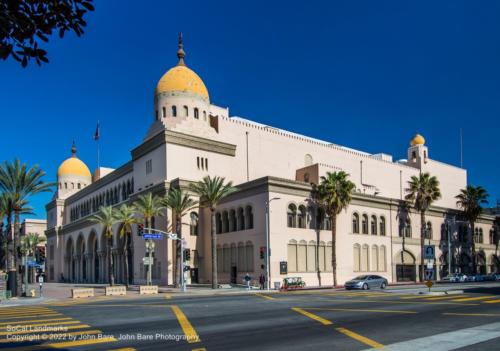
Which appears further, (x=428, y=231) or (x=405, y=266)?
(x=428, y=231)

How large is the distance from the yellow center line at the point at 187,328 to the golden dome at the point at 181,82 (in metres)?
45.9

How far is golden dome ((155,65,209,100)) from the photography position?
66375 mm

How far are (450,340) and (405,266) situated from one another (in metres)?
59.0

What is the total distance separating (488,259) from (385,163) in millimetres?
24373

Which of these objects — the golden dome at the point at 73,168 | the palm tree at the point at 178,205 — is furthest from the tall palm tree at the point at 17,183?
the golden dome at the point at 73,168

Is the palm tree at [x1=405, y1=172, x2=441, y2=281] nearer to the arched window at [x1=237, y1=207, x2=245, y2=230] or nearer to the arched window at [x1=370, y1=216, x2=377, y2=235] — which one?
the arched window at [x1=370, y1=216, x2=377, y2=235]

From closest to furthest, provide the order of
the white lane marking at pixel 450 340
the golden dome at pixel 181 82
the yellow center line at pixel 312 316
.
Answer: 1. the white lane marking at pixel 450 340
2. the yellow center line at pixel 312 316
3. the golden dome at pixel 181 82

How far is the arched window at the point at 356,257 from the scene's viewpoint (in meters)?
63.5

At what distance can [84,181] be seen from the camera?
10319cm

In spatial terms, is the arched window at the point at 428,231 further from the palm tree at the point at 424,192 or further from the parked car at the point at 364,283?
the parked car at the point at 364,283

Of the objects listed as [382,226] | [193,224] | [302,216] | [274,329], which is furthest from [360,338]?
[382,226]

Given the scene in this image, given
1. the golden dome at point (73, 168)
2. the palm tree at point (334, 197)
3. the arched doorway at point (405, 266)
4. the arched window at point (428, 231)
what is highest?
the golden dome at point (73, 168)

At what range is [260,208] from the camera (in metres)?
55.5

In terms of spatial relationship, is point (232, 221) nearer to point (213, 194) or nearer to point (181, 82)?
point (213, 194)
